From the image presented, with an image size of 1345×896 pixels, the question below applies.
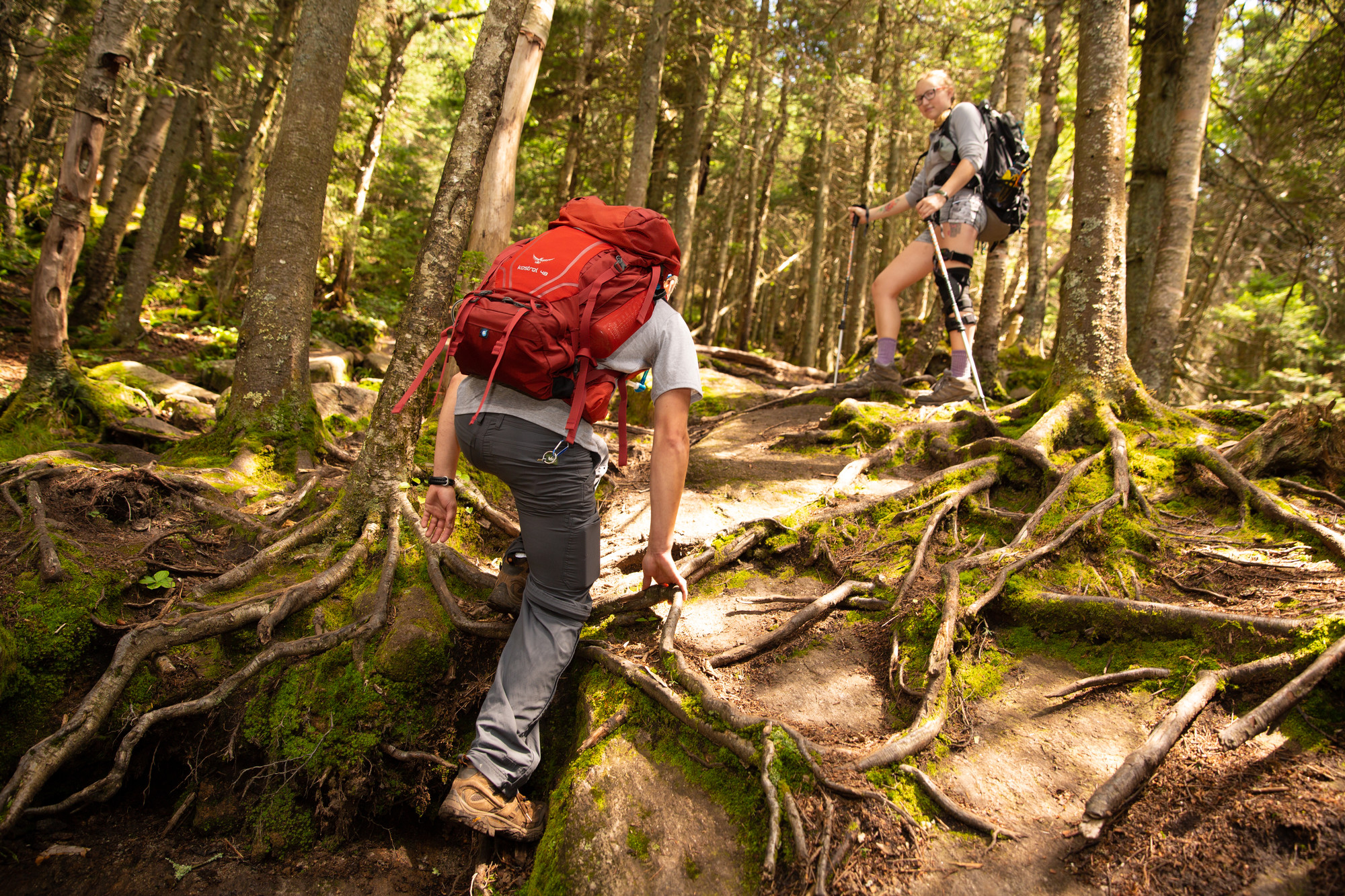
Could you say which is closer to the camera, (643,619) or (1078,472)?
(643,619)

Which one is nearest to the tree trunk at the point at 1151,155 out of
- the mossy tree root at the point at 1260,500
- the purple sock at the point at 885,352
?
the purple sock at the point at 885,352

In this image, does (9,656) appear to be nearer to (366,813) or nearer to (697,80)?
(366,813)

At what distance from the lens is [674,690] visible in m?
2.98

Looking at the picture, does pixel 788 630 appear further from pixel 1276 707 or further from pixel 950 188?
pixel 950 188

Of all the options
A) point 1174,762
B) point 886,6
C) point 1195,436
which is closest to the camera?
point 1174,762

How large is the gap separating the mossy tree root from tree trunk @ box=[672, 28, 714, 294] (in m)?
11.3

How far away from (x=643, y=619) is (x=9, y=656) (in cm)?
305

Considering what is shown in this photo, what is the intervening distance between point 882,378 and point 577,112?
11.0 metres

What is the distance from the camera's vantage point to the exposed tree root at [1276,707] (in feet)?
7.58

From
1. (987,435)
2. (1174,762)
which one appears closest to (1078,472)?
(987,435)

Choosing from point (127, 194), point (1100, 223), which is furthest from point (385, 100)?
point (1100, 223)

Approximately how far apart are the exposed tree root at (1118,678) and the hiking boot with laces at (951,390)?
13.0 ft

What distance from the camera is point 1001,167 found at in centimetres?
593

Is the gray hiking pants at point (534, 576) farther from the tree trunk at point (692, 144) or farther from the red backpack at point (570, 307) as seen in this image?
the tree trunk at point (692, 144)
